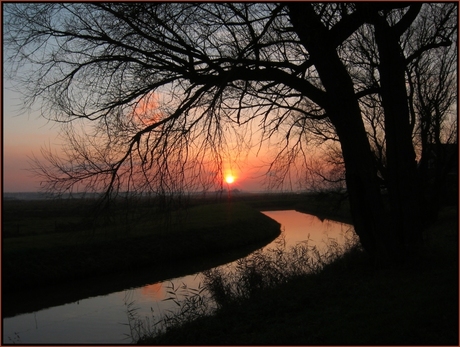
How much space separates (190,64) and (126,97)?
1.33 meters

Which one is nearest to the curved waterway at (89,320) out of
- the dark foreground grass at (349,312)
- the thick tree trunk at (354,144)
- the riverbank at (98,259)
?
the riverbank at (98,259)

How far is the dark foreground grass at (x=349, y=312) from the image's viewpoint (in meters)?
Answer: 5.34

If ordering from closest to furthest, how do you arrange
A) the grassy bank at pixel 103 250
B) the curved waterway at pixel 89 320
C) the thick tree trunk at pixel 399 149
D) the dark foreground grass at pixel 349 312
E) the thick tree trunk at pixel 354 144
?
the dark foreground grass at pixel 349 312
the thick tree trunk at pixel 354 144
the thick tree trunk at pixel 399 149
the curved waterway at pixel 89 320
the grassy bank at pixel 103 250

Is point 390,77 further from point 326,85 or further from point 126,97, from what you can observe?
point 126,97

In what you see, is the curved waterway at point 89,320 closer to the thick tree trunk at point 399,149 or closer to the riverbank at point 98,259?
the riverbank at point 98,259

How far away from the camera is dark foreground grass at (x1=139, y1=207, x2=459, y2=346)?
5340 millimetres

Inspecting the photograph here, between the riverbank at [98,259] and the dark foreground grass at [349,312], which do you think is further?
the riverbank at [98,259]

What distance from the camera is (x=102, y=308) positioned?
12477mm

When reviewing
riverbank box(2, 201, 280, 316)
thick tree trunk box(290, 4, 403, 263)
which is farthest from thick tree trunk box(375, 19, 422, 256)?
riverbank box(2, 201, 280, 316)

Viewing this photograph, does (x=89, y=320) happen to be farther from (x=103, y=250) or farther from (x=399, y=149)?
(x=399, y=149)

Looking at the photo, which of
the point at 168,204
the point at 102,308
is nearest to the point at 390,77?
the point at 168,204

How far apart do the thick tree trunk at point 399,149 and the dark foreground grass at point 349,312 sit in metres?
0.67

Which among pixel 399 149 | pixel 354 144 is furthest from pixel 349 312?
pixel 399 149

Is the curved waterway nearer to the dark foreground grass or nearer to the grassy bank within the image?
the grassy bank
